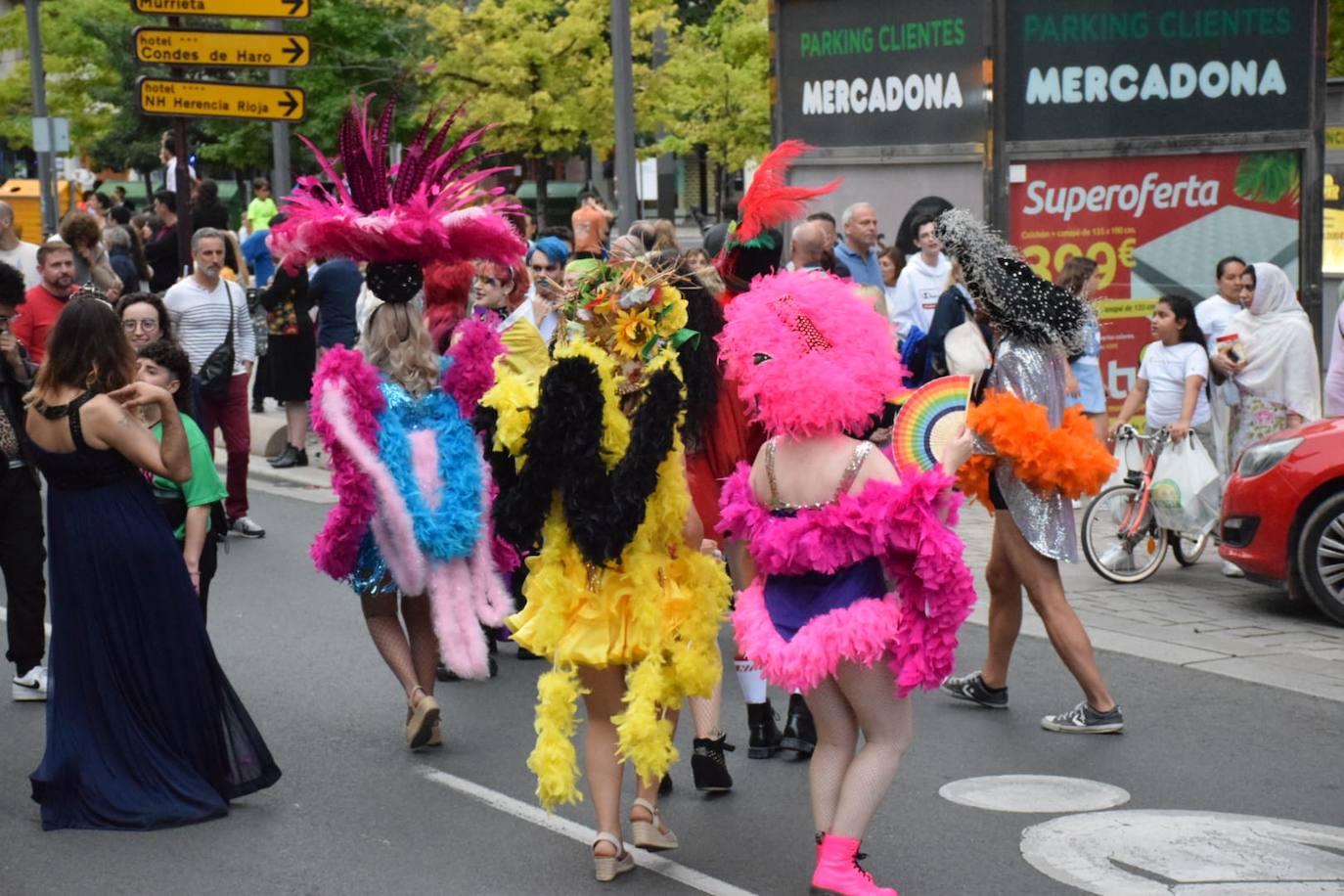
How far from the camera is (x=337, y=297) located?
14.2 m

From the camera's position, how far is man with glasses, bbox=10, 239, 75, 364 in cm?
1058

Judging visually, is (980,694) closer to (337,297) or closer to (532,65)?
(337,297)

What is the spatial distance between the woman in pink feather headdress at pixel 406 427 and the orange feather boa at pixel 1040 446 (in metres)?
1.90

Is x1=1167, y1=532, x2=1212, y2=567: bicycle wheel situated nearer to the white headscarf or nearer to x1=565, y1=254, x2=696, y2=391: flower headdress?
the white headscarf

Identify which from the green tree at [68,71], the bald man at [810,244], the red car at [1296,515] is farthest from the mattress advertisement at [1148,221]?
the green tree at [68,71]

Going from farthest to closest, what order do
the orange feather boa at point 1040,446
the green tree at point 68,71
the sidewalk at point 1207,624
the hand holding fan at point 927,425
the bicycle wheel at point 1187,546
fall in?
the green tree at point 68,71, the bicycle wheel at point 1187,546, the sidewalk at point 1207,624, the orange feather boa at point 1040,446, the hand holding fan at point 927,425

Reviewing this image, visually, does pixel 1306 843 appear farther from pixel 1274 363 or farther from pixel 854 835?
pixel 1274 363

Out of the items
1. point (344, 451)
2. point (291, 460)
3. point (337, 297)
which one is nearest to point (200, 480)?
point (344, 451)

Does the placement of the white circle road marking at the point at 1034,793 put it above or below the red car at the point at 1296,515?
below

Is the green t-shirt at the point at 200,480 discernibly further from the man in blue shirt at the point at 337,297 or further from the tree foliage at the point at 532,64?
the tree foliage at the point at 532,64

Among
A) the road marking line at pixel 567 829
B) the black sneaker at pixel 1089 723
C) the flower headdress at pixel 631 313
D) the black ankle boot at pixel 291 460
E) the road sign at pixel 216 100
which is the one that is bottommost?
the road marking line at pixel 567 829

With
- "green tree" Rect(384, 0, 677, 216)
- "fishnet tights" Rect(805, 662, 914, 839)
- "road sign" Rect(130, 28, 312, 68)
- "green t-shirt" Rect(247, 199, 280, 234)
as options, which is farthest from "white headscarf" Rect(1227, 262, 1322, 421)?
"green tree" Rect(384, 0, 677, 216)

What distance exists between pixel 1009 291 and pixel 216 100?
9.83 meters

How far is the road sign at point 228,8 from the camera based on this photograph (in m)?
14.7
